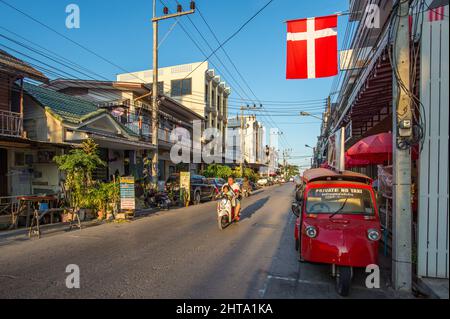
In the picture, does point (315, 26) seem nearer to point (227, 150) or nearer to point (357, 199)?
point (357, 199)

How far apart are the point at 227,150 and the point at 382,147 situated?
113 feet

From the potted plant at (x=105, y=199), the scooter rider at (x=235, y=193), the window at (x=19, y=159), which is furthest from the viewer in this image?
the window at (x=19, y=159)

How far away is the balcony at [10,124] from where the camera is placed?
11.4 m

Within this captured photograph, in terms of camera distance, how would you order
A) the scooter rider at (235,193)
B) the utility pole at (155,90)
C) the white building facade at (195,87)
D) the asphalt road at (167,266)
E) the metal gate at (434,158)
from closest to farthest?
the asphalt road at (167,266), the metal gate at (434,158), the scooter rider at (235,193), the utility pole at (155,90), the white building facade at (195,87)

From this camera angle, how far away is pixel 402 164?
4793 mm

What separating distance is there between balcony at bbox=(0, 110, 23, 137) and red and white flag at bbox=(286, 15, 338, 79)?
10822mm

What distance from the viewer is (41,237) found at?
848cm

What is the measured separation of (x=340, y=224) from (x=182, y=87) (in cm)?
3094

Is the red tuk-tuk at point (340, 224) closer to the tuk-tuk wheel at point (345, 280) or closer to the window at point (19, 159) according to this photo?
the tuk-tuk wheel at point (345, 280)

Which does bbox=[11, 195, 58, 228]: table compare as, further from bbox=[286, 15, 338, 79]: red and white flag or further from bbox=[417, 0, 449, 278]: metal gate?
bbox=[417, 0, 449, 278]: metal gate

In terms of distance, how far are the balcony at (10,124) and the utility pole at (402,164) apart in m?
13.0

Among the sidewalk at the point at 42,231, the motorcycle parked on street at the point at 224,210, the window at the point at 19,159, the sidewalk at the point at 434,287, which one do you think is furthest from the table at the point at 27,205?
the sidewalk at the point at 434,287

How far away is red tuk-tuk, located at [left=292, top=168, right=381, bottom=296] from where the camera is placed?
177 inches
